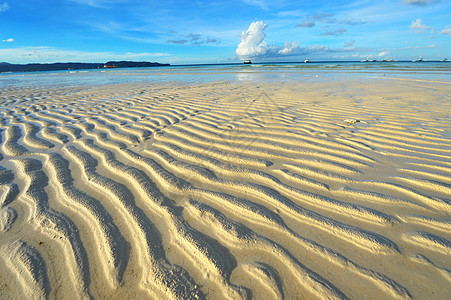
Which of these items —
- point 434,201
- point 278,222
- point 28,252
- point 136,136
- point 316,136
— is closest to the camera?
point 28,252

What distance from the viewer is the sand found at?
3.86 feet

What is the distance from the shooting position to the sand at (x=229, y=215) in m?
1.18

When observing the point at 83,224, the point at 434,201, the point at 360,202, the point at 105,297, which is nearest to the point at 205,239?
the point at 105,297

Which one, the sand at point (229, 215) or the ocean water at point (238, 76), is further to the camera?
the ocean water at point (238, 76)

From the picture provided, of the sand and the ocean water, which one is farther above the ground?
the sand

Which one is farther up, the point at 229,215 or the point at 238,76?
the point at 229,215

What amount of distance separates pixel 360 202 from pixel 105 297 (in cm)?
178

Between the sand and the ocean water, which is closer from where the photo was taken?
the sand

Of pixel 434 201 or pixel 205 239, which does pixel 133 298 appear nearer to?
pixel 205 239

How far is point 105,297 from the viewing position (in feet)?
3.70

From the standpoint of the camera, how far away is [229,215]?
1667mm

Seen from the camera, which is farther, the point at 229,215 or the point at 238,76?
the point at 238,76

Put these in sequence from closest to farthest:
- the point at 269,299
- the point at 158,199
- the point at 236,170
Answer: the point at 269,299 → the point at 158,199 → the point at 236,170

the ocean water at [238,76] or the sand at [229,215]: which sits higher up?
the sand at [229,215]
